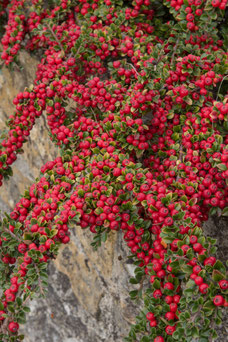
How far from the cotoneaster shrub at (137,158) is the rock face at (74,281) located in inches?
24.6

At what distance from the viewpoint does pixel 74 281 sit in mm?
3992

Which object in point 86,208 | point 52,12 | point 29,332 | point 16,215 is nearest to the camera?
point 86,208

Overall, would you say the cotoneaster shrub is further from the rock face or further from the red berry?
the rock face

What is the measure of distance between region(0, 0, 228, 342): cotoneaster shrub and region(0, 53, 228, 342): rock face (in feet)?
2.05

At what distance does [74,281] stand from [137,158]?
1869 mm

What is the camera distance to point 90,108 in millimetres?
2777

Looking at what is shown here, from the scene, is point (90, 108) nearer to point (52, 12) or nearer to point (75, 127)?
point (75, 127)

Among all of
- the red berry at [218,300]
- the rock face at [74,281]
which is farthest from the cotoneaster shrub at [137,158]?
the rock face at [74,281]

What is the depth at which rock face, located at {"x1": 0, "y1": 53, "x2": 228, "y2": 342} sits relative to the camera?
327 centimetres

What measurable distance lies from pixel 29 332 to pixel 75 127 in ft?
9.88

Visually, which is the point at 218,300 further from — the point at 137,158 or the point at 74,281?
the point at 74,281

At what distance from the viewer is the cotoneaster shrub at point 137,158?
6.79ft

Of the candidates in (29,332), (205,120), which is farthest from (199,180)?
(29,332)

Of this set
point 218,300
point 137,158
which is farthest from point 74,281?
point 218,300
